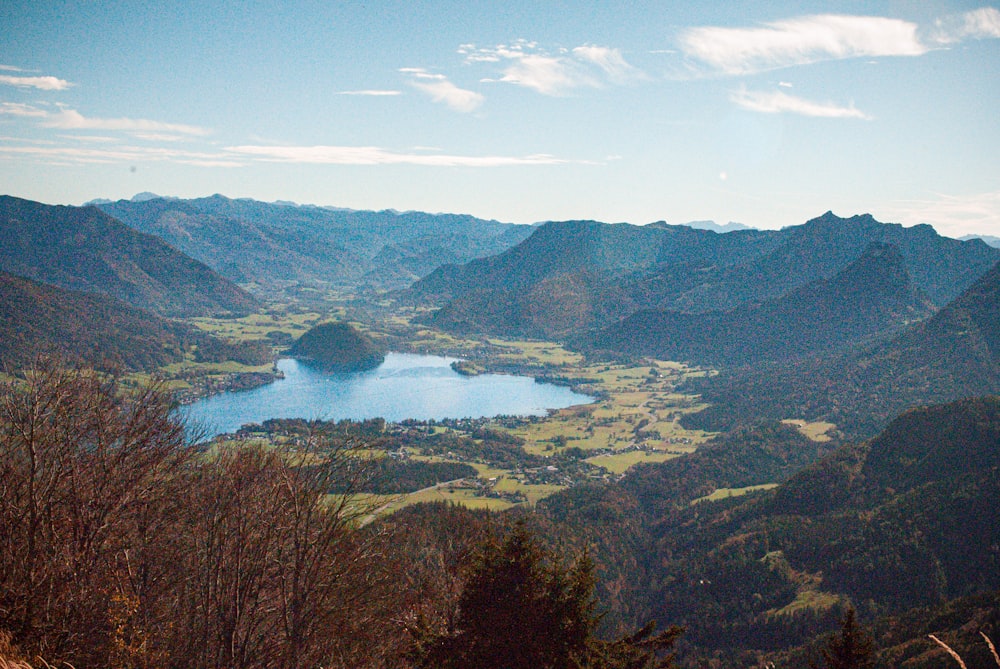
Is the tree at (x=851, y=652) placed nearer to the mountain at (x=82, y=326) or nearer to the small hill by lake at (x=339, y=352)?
the mountain at (x=82, y=326)

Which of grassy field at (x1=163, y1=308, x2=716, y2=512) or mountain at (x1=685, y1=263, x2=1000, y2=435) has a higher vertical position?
mountain at (x1=685, y1=263, x2=1000, y2=435)

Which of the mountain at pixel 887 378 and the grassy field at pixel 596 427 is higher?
the mountain at pixel 887 378

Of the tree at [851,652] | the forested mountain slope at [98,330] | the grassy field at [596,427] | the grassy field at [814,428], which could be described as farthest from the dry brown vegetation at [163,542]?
the grassy field at [814,428]

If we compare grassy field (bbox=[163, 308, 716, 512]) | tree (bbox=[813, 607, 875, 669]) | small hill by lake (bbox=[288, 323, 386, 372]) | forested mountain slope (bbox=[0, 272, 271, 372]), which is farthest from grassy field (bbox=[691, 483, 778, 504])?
small hill by lake (bbox=[288, 323, 386, 372])

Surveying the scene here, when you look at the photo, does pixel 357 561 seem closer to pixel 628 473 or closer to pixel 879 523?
pixel 879 523

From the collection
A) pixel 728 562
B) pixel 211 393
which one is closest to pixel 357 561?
pixel 728 562

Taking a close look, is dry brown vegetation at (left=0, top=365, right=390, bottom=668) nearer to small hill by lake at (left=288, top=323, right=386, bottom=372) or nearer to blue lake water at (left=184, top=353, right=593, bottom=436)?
blue lake water at (left=184, top=353, right=593, bottom=436)

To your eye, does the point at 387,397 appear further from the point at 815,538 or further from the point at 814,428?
the point at 815,538
